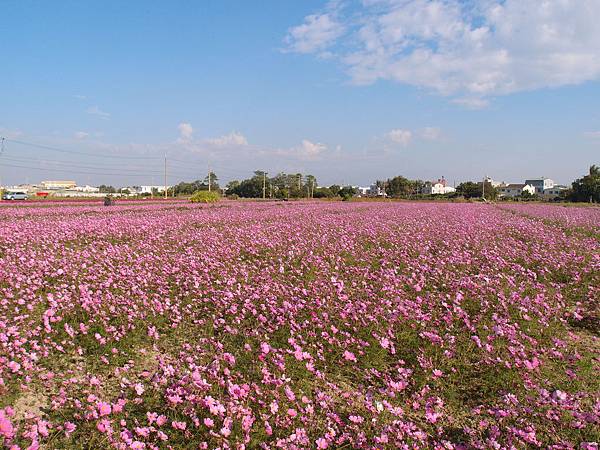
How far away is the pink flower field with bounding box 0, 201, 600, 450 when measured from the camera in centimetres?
274

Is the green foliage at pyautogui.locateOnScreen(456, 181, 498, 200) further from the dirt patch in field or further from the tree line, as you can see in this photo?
the dirt patch in field

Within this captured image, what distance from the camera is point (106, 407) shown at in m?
2.58

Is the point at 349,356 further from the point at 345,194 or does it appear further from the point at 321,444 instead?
the point at 345,194

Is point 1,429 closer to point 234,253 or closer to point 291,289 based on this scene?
point 291,289

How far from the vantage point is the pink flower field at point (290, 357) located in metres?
2.74

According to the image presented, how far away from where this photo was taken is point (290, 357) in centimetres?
380

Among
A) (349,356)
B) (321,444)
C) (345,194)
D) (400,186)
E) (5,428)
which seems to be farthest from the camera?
(400,186)

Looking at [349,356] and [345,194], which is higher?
[345,194]

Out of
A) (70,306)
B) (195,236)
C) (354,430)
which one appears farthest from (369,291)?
(195,236)

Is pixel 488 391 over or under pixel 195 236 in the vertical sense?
under

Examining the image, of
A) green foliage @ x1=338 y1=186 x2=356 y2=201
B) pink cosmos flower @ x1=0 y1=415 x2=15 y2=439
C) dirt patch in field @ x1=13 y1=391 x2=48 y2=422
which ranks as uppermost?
green foliage @ x1=338 y1=186 x2=356 y2=201

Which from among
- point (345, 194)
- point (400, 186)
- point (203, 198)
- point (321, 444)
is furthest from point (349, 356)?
point (400, 186)

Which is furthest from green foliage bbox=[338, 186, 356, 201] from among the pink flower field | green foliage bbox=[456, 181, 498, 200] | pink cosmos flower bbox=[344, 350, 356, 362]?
pink cosmos flower bbox=[344, 350, 356, 362]

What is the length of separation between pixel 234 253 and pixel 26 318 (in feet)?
13.9
